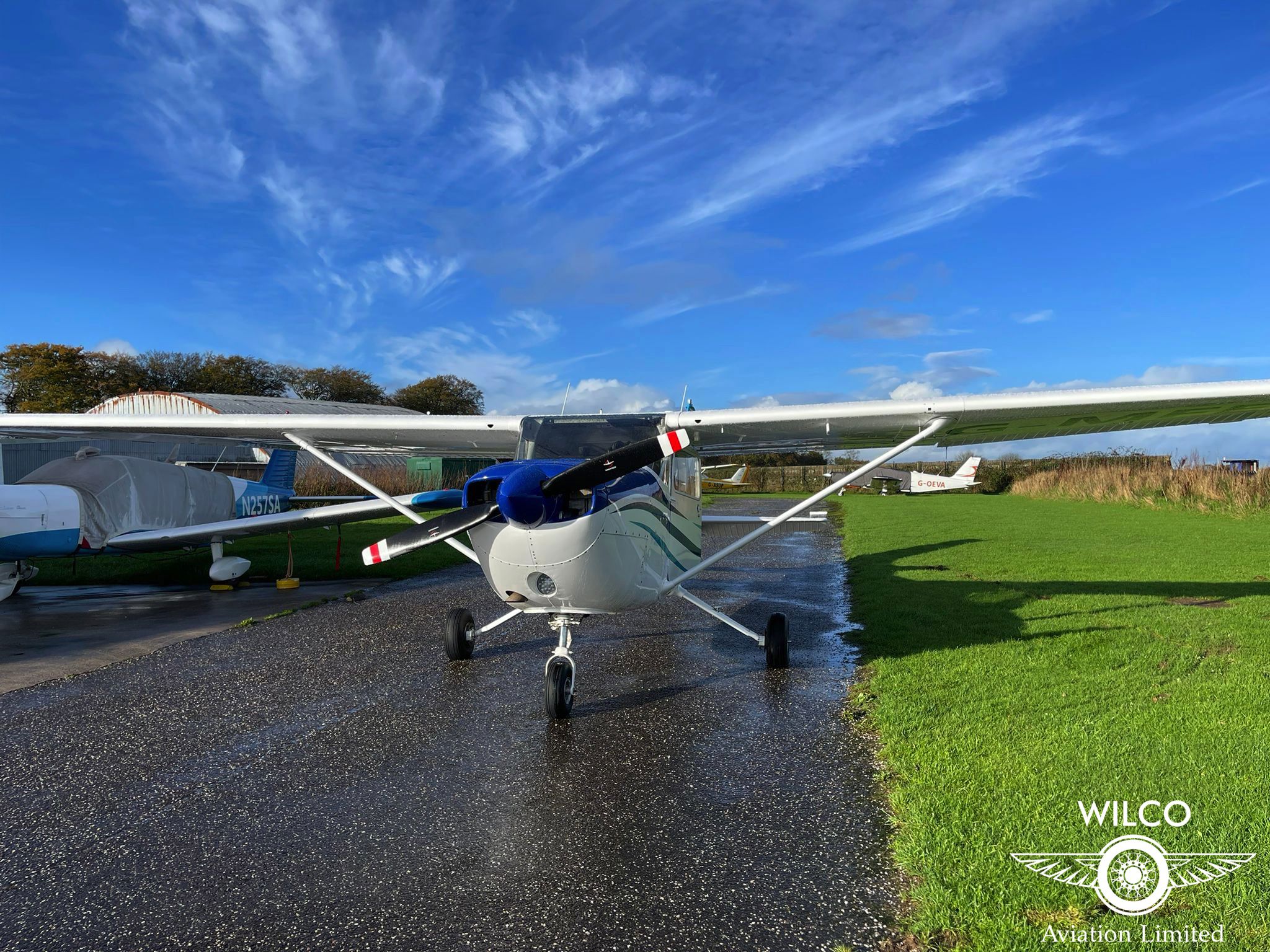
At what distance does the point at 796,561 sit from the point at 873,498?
28.3 m

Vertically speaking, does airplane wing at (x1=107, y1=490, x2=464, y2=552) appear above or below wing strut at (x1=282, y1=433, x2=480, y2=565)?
below

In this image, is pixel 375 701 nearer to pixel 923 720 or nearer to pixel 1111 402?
pixel 923 720

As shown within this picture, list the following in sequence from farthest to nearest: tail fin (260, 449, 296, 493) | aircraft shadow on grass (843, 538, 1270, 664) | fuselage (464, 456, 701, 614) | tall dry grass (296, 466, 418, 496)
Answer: tall dry grass (296, 466, 418, 496) → tail fin (260, 449, 296, 493) → aircraft shadow on grass (843, 538, 1270, 664) → fuselage (464, 456, 701, 614)

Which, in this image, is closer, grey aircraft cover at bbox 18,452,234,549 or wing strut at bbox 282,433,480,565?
wing strut at bbox 282,433,480,565

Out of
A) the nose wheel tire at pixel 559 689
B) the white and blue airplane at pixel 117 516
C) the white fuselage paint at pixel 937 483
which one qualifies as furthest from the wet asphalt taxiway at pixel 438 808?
the white fuselage paint at pixel 937 483

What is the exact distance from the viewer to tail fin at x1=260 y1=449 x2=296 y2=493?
1568 cm

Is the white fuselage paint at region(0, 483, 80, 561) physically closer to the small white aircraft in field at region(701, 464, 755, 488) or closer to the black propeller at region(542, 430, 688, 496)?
the black propeller at region(542, 430, 688, 496)

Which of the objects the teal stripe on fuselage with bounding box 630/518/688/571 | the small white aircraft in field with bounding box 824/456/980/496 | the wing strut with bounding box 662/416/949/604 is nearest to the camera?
the teal stripe on fuselage with bounding box 630/518/688/571

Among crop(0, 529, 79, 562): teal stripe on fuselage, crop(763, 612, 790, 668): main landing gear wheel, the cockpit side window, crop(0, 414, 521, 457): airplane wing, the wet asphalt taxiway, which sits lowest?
the wet asphalt taxiway

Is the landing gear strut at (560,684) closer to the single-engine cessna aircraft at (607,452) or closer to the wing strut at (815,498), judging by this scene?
the single-engine cessna aircraft at (607,452)

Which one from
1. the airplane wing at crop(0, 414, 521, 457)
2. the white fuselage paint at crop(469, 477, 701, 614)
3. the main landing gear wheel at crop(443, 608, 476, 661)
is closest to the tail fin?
the airplane wing at crop(0, 414, 521, 457)

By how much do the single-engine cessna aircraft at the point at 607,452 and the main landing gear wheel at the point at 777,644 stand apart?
1cm

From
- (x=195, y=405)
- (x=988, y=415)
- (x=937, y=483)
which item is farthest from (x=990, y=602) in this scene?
(x=937, y=483)

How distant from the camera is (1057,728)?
14.5 feet
